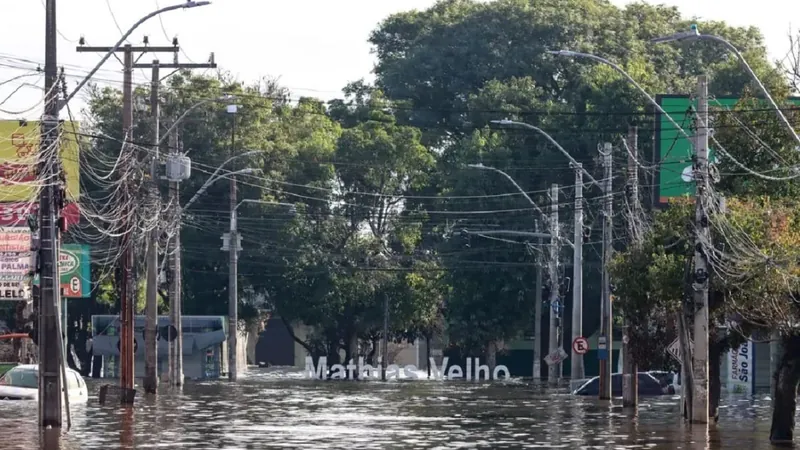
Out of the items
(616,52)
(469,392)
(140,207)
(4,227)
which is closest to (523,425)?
(140,207)

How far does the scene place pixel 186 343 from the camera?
83125mm

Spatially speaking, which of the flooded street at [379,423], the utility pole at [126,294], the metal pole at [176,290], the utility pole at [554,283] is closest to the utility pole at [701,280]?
the flooded street at [379,423]

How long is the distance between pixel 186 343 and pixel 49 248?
163ft

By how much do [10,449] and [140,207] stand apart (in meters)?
27.1

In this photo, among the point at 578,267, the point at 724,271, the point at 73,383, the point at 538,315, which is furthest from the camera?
the point at 538,315

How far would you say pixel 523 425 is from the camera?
4072cm

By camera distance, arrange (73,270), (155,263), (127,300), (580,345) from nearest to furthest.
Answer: (127,300) → (155,263) → (580,345) → (73,270)

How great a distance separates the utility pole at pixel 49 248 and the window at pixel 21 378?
14.6m

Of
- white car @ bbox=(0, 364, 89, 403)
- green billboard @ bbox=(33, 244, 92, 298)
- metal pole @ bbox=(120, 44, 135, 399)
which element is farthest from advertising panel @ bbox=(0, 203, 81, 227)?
metal pole @ bbox=(120, 44, 135, 399)

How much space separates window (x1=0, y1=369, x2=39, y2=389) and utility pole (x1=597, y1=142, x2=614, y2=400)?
17.2 meters

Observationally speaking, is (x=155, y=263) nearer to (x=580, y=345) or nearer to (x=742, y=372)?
(x=580, y=345)

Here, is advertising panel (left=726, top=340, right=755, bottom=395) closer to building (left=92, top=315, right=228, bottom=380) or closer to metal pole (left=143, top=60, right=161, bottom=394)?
metal pole (left=143, top=60, right=161, bottom=394)

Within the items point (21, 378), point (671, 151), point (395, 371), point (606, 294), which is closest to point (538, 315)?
point (671, 151)

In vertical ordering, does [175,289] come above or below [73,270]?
below
